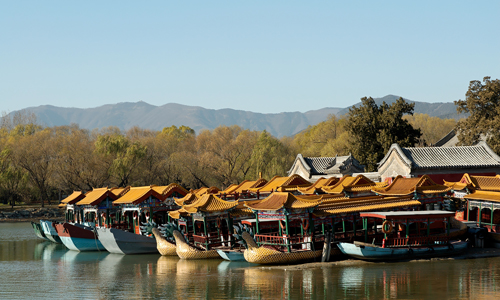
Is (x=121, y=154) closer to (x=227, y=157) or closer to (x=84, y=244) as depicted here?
(x=227, y=157)

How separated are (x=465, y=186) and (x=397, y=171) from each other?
30.6 ft

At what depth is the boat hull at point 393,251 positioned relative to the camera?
22609mm

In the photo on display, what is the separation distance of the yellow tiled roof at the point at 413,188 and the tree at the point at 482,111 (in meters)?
16.3

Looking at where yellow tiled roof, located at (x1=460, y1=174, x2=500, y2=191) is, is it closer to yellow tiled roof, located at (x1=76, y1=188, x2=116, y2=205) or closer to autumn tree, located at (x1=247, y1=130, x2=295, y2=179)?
yellow tiled roof, located at (x1=76, y1=188, x2=116, y2=205)

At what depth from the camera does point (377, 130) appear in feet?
169

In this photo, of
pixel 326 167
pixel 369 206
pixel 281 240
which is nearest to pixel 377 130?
pixel 326 167

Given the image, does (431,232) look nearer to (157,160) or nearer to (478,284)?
(478,284)

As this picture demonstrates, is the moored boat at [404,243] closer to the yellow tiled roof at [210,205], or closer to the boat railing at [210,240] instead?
the yellow tiled roof at [210,205]

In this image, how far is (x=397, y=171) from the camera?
37781 mm

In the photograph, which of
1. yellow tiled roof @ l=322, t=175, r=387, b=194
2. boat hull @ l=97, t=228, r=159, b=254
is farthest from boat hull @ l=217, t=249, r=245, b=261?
yellow tiled roof @ l=322, t=175, r=387, b=194

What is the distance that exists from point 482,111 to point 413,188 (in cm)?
2010

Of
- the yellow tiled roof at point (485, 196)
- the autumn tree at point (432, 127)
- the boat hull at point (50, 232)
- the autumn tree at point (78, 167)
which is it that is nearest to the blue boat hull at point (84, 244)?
the boat hull at point (50, 232)

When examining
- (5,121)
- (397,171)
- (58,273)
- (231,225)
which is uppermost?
(5,121)

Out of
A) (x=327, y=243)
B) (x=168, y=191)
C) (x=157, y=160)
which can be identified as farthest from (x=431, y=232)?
(x=157, y=160)
